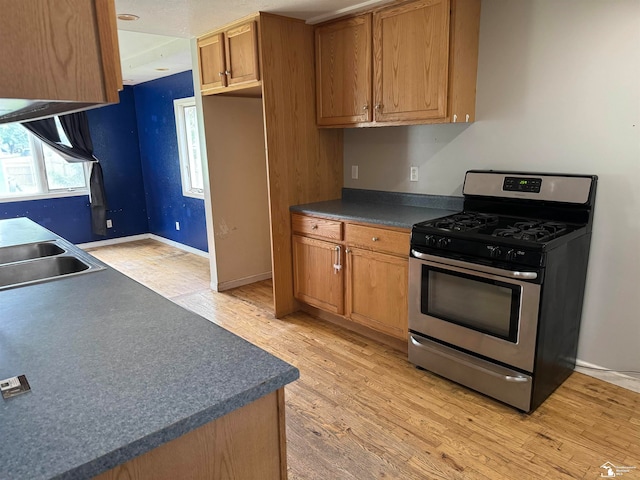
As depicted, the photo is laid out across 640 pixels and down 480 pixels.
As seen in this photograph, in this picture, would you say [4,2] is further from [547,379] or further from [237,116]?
[237,116]

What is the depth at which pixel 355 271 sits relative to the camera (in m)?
3.03

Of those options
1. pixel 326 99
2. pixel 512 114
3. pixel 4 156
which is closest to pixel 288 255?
pixel 326 99

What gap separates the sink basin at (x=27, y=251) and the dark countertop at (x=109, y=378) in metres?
0.82

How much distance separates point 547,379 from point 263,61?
2695 mm

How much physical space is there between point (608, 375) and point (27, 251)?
10.6 feet

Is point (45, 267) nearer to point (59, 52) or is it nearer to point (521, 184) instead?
point (59, 52)

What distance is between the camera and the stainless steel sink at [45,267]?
1.87m

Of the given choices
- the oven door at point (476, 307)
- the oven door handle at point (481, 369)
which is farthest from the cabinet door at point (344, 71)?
the oven door handle at point (481, 369)

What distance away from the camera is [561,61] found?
7.93 ft

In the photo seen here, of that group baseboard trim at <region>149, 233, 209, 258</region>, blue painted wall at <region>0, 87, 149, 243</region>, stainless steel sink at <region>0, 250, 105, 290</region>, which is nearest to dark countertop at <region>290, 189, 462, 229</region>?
stainless steel sink at <region>0, 250, 105, 290</region>

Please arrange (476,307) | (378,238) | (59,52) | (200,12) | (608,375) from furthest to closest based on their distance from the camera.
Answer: (200,12) → (378,238) → (608,375) → (476,307) → (59,52)

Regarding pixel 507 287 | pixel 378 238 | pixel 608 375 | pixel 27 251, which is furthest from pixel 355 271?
pixel 27 251

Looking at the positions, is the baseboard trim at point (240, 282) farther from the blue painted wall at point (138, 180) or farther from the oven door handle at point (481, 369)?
the oven door handle at point (481, 369)

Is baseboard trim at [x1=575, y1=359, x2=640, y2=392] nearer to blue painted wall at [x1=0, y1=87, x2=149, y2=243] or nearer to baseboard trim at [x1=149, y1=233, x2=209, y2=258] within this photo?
baseboard trim at [x1=149, y1=233, x2=209, y2=258]
